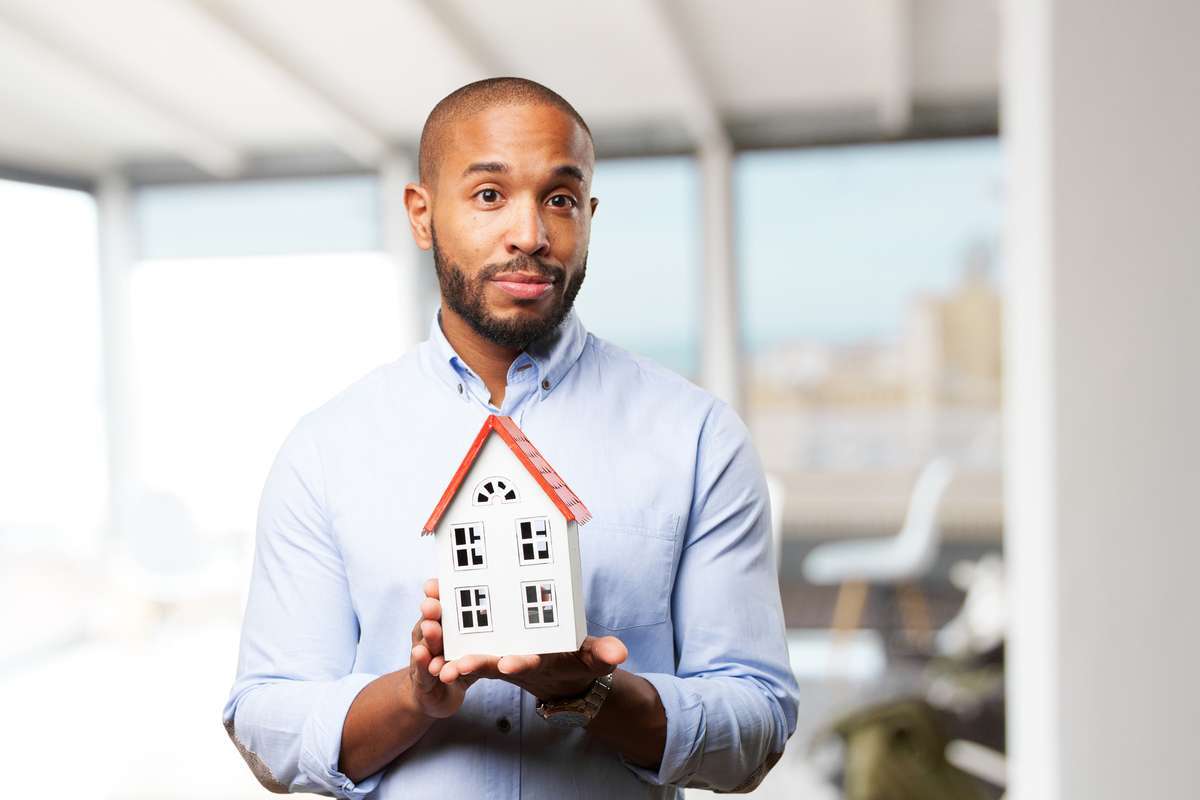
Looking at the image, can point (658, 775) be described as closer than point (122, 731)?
Yes

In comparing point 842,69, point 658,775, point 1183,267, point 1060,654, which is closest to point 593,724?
point 658,775

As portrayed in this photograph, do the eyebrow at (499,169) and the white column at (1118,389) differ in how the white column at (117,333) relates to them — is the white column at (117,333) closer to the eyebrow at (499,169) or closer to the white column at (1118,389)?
the white column at (1118,389)

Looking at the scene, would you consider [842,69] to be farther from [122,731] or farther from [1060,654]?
[122,731]

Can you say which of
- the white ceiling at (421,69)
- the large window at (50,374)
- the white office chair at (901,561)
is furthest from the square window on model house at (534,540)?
the white office chair at (901,561)

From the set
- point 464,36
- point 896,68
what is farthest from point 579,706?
point 896,68

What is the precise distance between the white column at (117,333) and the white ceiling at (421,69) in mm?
180

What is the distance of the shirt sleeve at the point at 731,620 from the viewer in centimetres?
92

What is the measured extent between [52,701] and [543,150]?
4.43 metres

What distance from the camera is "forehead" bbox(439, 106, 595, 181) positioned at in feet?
2.82

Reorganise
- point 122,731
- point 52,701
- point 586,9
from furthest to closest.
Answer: point 52,701, point 122,731, point 586,9

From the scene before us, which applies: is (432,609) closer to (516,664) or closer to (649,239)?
(516,664)

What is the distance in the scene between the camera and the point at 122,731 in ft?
13.6

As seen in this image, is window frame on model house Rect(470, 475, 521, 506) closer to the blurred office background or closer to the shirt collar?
the shirt collar

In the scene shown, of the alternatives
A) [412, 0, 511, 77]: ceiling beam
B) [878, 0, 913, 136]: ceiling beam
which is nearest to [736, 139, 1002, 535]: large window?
[878, 0, 913, 136]: ceiling beam
